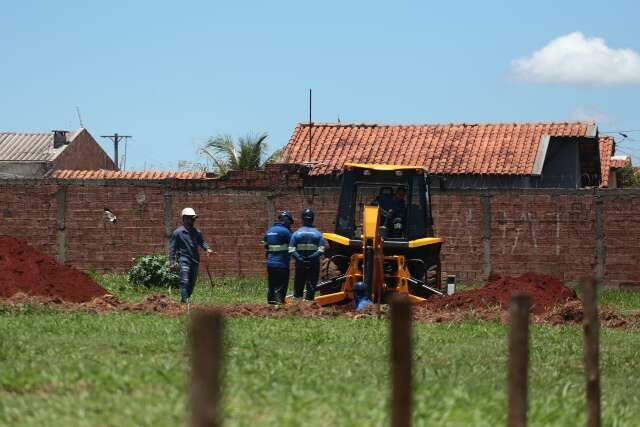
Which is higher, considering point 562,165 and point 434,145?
point 434,145

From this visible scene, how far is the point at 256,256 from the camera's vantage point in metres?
30.3

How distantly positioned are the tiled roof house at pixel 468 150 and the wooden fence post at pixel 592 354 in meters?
27.8

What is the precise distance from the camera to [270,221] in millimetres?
30281

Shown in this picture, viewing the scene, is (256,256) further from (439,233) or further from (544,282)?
(544,282)

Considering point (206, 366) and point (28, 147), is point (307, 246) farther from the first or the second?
point (28, 147)

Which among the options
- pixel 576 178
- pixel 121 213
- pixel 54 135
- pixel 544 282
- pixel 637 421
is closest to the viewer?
pixel 637 421

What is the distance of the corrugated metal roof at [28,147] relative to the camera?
192 feet

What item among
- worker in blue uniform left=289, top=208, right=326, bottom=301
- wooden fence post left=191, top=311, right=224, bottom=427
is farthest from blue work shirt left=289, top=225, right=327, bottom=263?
wooden fence post left=191, top=311, right=224, bottom=427

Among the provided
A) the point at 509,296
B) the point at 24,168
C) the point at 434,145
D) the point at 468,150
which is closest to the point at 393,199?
the point at 509,296

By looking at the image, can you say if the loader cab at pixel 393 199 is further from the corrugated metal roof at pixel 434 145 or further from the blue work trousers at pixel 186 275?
the corrugated metal roof at pixel 434 145

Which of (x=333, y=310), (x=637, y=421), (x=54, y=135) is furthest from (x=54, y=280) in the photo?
(x=54, y=135)

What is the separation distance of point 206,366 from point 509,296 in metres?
17.1

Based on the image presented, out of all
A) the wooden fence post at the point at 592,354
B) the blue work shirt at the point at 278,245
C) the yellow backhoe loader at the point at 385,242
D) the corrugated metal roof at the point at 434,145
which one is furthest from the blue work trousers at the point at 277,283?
the corrugated metal roof at the point at 434,145

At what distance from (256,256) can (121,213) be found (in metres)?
3.44
